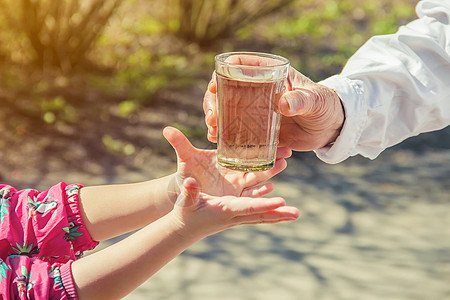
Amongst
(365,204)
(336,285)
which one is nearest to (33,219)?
(336,285)

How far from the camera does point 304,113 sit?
1.67 m

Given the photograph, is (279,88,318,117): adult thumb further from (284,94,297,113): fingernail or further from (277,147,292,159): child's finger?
(277,147,292,159): child's finger

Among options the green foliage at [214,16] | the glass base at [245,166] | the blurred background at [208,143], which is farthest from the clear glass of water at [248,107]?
the green foliage at [214,16]

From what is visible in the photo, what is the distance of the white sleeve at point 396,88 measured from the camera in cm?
189

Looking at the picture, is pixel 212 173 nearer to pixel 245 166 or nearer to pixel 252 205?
pixel 245 166

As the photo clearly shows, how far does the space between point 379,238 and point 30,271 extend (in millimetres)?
2216

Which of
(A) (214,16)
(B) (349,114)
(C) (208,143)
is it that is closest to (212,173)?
(B) (349,114)

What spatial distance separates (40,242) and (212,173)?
1.96 ft

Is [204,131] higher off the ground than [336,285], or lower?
higher

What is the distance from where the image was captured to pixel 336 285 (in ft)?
9.62

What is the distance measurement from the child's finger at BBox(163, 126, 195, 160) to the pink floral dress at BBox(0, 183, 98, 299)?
1.40 feet

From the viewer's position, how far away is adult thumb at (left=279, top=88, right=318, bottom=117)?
61.8 inches

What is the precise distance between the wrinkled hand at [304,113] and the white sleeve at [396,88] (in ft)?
0.14

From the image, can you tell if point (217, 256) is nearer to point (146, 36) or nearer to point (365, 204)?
point (365, 204)
